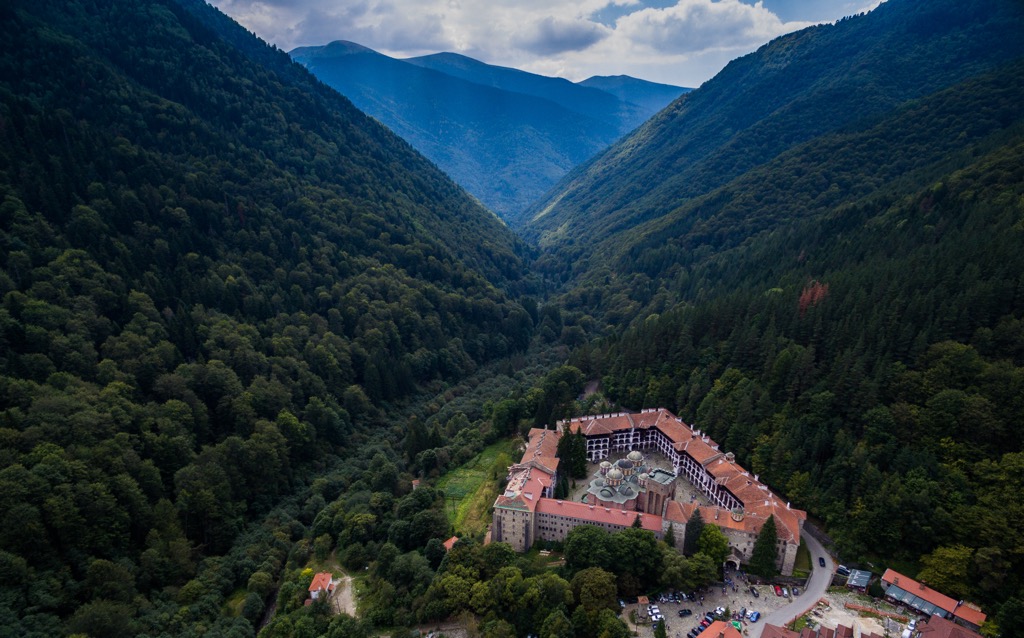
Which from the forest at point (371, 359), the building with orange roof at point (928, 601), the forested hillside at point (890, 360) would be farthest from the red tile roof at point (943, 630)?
the forest at point (371, 359)

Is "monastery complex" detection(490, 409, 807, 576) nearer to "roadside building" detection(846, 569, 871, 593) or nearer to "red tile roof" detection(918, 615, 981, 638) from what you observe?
"roadside building" detection(846, 569, 871, 593)

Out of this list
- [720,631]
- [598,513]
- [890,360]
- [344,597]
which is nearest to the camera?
[720,631]

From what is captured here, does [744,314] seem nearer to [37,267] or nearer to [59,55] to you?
[37,267]

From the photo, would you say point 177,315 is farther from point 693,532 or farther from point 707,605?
point 707,605

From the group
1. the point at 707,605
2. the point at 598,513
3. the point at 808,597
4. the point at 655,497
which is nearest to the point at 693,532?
the point at 655,497

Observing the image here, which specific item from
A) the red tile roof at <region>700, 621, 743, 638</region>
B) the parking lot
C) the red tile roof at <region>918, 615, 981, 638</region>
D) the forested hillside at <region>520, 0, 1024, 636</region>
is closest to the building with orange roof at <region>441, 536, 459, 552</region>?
the parking lot

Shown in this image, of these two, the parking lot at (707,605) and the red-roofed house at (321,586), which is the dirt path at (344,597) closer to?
the red-roofed house at (321,586)
